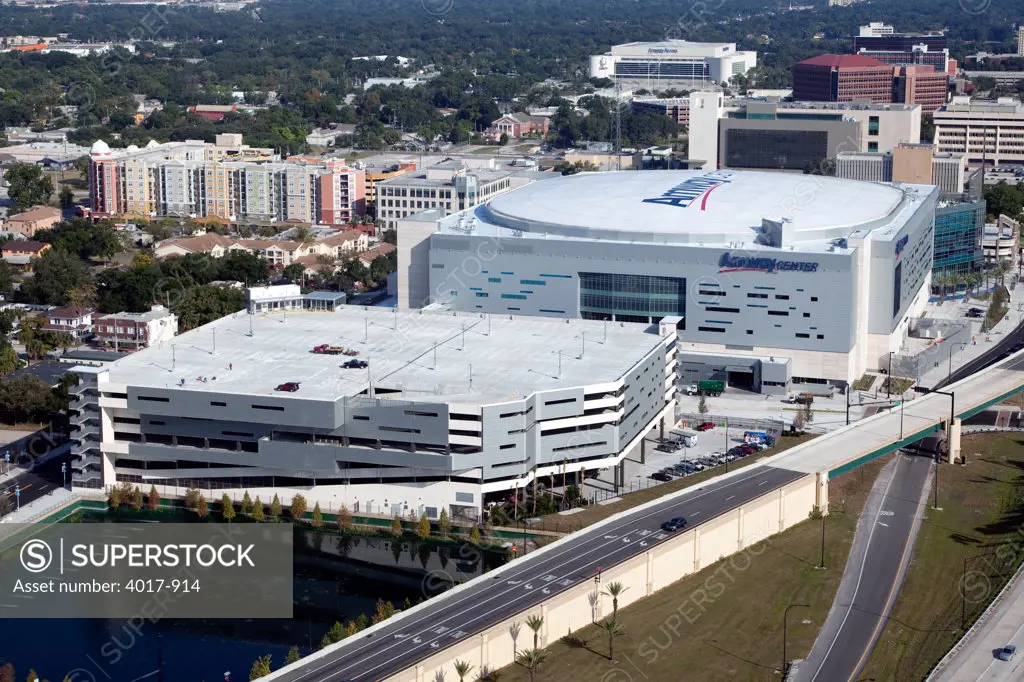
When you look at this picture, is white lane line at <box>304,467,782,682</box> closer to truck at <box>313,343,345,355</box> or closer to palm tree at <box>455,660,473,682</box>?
palm tree at <box>455,660,473,682</box>

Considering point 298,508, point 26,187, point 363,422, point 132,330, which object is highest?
point 26,187

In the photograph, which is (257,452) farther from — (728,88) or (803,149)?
(728,88)

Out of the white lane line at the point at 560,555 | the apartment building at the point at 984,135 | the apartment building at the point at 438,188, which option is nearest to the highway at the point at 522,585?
the white lane line at the point at 560,555

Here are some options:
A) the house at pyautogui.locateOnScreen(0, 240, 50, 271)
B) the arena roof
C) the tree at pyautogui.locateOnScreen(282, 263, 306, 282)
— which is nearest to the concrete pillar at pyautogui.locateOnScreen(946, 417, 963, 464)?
the arena roof

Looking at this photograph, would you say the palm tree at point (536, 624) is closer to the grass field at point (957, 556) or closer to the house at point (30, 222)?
the grass field at point (957, 556)

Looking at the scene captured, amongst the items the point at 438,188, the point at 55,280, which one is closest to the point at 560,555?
the point at 55,280

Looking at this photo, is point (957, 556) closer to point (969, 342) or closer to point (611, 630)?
point (611, 630)
